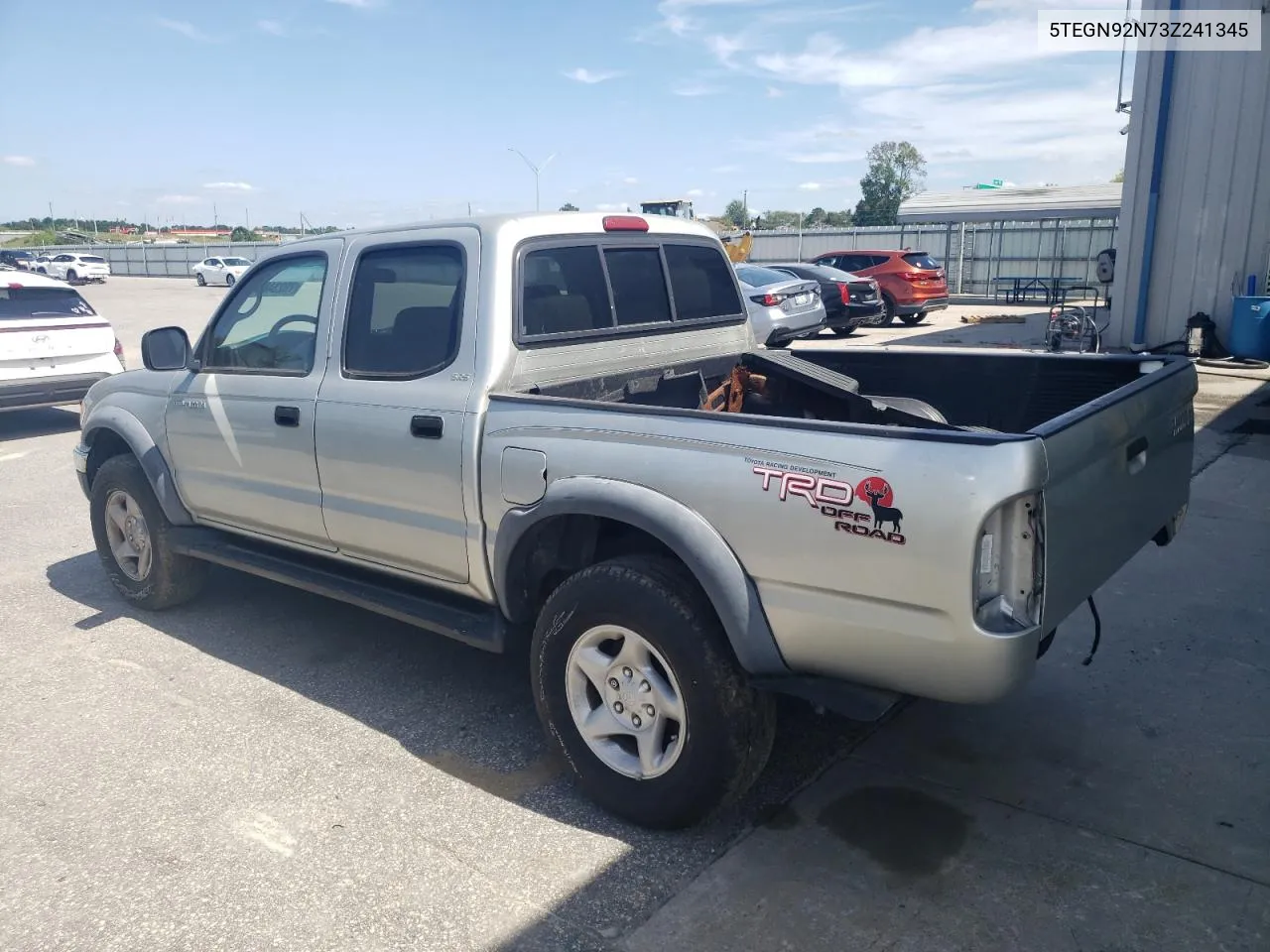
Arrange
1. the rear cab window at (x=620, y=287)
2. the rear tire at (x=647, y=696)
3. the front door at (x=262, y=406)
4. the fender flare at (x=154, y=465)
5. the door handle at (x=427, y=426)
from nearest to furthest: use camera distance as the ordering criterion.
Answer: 1. the rear tire at (x=647, y=696)
2. the door handle at (x=427, y=426)
3. the rear cab window at (x=620, y=287)
4. the front door at (x=262, y=406)
5. the fender flare at (x=154, y=465)

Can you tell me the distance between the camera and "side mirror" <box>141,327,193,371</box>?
4.77 m

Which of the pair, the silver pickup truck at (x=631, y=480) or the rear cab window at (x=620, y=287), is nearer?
the silver pickup truck at (x=631, y=480)

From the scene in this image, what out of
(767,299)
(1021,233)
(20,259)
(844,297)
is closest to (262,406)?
(767,299)

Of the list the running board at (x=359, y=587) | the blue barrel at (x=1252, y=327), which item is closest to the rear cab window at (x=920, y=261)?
the blue barrel at (x=1252, y=327)

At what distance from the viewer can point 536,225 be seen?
3770 millimetres

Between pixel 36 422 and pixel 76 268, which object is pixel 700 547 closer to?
pixel 36 422

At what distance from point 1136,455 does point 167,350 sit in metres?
4.33

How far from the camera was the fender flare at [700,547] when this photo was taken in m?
2.78

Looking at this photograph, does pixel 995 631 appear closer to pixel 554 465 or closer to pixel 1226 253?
pixel 554 465

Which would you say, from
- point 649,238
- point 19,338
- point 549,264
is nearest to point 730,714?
point 549,264

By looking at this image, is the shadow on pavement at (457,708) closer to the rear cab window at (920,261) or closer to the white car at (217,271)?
the rear cab window at (920,261)

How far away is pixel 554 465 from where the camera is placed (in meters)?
3.20

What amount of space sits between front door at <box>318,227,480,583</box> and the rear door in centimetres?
784

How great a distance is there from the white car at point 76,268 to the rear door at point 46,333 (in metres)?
41.8
